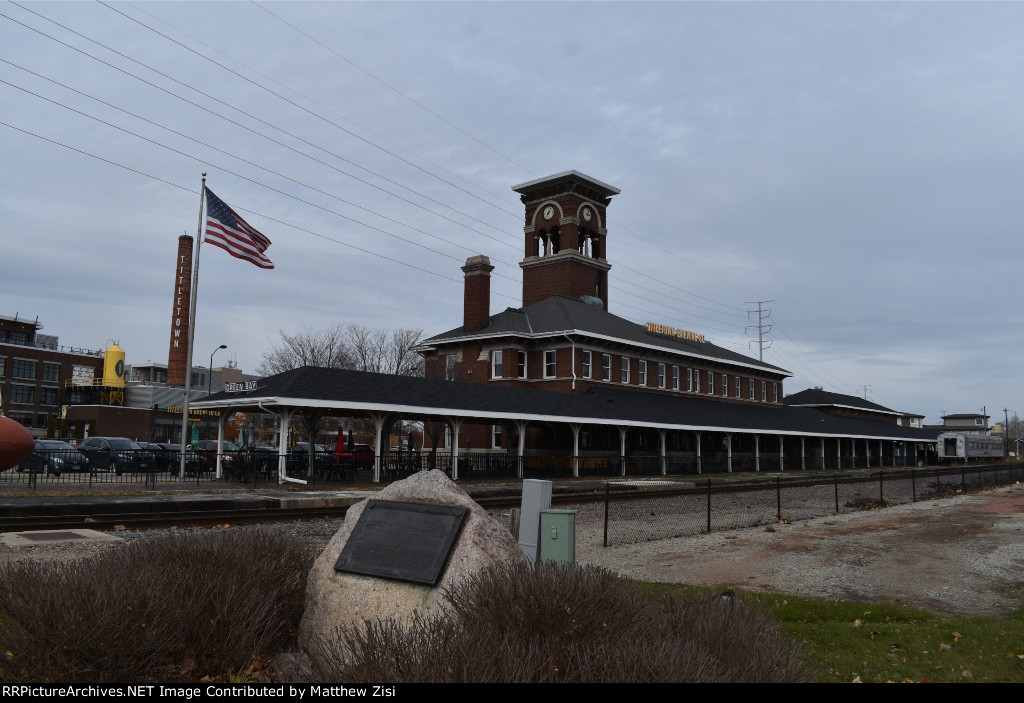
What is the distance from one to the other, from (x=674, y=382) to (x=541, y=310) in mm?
12383

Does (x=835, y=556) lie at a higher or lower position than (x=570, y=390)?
lower

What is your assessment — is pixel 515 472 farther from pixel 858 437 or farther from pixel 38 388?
pixel 38 388

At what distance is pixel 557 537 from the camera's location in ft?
29.1

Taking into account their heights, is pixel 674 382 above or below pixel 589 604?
above

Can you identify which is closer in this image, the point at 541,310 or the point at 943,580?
the point at 943,580

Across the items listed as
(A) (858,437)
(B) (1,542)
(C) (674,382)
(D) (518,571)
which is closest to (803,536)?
(D) (518,571)

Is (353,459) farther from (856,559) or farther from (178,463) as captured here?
(856,559)

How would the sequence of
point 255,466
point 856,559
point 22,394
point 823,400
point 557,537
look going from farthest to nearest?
point 823,400 → point 22,394 → point 255,466 → point 856,559 → point 557,537

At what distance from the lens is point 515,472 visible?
36719 mm

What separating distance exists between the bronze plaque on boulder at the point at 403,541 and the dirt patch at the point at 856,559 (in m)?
5.94

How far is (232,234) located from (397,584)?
25627 millimetres

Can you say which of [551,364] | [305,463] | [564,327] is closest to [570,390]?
[551,364]

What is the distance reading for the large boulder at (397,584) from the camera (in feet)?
18.5

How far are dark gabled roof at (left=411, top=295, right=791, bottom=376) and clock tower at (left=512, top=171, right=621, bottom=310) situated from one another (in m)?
3.28
